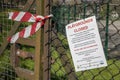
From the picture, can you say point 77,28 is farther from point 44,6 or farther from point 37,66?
point 37,66

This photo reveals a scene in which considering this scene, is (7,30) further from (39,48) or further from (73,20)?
(73,20)

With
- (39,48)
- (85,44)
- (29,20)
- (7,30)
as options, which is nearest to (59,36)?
(39,48)

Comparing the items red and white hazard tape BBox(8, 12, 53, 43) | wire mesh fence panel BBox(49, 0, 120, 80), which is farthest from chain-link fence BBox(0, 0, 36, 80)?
wire mesh fence panel BBox(49, 0, 120, 80)

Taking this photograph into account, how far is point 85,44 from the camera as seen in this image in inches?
102

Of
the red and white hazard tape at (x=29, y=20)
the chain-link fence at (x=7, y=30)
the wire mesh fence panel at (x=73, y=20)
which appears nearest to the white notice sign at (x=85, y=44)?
the wire mesh fence panel at (x=73, y=20)

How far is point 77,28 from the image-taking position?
8.57 feet

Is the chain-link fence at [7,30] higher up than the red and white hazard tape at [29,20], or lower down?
lower down

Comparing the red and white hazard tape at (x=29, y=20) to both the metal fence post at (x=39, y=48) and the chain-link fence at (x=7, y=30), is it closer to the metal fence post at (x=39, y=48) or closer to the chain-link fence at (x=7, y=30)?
the metal fence post at (x=39, y=48)

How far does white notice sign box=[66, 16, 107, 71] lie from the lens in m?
2.49

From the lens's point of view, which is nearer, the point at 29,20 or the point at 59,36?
the point at 59,36

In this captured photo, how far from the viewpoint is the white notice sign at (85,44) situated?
2.49 m

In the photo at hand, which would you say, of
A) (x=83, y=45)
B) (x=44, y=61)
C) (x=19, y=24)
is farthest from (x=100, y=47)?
(x=19, y=24)

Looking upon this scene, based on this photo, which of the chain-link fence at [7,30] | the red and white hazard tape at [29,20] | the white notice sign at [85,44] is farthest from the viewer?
the chain-link fence at [7,30]

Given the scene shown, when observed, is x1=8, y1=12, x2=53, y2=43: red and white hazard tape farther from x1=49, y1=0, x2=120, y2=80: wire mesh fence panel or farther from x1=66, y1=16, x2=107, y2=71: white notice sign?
x1=66, y1=16, x2=107, y2=71: white notice sign
